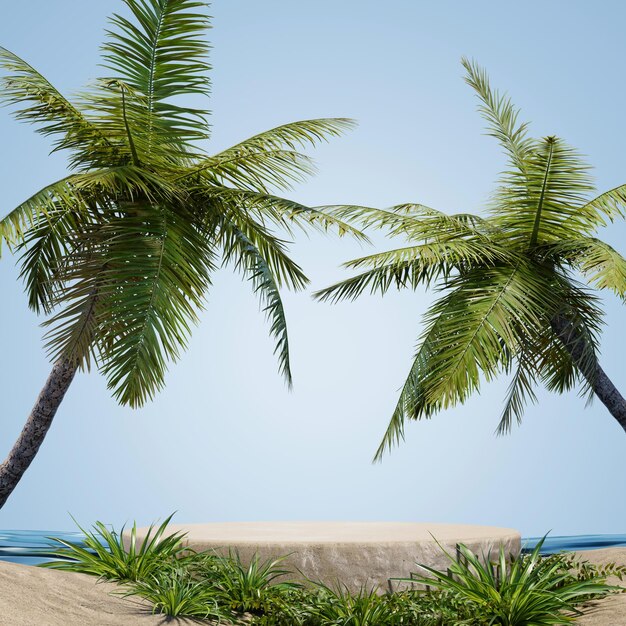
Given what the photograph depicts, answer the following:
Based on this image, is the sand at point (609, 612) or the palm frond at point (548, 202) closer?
the sand at point (609, 612)

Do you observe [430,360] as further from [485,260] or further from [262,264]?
[262,264]

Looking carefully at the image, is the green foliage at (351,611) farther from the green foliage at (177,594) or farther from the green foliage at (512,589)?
the green foliage at (177,594)

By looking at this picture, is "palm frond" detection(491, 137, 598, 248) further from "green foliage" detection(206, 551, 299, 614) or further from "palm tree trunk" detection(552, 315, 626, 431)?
"green foliage" detection(206, 551, 299, 614)

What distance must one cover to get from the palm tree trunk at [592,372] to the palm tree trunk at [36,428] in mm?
7521

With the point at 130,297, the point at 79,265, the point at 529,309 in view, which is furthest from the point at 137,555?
the point at 529,309

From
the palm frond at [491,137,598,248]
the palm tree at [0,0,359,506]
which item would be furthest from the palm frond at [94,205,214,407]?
the palm frond at [491,137,598,248]

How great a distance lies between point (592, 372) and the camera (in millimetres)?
13562

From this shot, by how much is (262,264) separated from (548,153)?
5.08m

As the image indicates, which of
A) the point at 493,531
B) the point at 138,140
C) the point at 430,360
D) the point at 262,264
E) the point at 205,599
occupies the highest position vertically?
the point at 138,140

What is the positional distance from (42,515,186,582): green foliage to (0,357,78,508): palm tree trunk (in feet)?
7.82

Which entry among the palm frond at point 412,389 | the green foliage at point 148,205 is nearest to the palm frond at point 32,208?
the green foliage at point 148,205

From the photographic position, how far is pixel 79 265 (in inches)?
459

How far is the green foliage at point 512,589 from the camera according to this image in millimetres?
8258

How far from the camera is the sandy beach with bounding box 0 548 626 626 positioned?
24.7 feet
